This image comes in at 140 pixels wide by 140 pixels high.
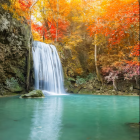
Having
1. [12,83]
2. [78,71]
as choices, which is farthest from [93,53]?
[12,83]

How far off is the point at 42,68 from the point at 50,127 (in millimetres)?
11821

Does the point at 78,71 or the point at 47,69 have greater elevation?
the point at 47,69

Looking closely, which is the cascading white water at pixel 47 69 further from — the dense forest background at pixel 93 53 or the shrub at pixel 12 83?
the shrub at pixel 12 83

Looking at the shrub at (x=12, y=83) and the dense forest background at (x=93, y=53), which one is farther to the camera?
the dense forest background at (x=93, y=53)

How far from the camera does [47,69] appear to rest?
15.1m

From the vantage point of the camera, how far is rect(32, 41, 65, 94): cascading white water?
14523mm

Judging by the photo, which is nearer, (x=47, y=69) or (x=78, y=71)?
(x=47, y=69)

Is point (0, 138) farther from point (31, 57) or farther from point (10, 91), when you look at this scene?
point (31, 57)

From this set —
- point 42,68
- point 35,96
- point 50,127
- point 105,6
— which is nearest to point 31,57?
point 42,68

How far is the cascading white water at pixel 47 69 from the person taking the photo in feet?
47.6

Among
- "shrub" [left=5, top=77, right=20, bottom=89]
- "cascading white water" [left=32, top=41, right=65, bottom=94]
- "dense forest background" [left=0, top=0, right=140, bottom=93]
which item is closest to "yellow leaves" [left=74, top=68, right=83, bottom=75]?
"dense forest background" [left=0, top=0, right=140, bottom=93]

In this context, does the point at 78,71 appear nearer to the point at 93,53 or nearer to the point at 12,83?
the point at 93,53

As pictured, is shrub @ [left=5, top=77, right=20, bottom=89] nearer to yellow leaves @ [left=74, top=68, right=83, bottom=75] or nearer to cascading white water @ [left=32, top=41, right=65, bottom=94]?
cascading white water @ [left=32, top=41, right=65, bottom=94]

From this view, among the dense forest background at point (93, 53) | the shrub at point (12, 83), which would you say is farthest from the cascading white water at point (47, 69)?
the shrub at point (12, 83)
